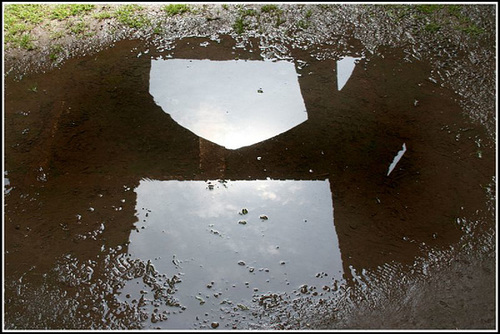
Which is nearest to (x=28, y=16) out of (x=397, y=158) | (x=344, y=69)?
(x=344, y=69)

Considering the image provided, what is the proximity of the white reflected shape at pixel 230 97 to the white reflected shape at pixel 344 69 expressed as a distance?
0.35 m

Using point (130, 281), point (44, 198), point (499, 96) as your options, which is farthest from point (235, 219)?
point (499, 96)

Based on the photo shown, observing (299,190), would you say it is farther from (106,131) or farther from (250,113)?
(106,131)

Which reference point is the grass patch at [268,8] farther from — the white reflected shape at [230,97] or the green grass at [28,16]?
the green grass at [28,16]

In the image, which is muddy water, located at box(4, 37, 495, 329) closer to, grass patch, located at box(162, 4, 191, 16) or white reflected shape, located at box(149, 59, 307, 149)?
white reflected shape, located at box(149, 59, 307, 149)

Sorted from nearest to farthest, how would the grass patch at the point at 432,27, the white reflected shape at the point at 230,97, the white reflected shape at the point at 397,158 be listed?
1. the white reflected shape at the point at 397,158
2. the white reflected shape at the point at 230,97
3. the grass patch at the point at 432,27

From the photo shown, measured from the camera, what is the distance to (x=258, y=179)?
10.6ft

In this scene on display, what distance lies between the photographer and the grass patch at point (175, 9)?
15.7 ft

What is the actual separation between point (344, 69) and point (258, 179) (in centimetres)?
149

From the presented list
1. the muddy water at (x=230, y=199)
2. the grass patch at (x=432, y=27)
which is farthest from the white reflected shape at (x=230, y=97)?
the grass patch at (x=432, y=27)

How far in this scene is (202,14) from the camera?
4.77 meters

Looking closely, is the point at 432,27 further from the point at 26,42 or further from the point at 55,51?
the point at 26,42

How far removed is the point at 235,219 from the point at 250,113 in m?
1.02

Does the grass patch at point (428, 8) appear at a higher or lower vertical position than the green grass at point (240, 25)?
higher
